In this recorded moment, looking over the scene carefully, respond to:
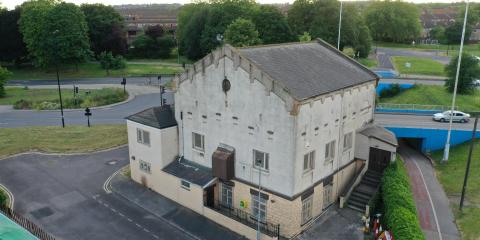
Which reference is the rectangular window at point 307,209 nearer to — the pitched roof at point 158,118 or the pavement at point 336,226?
the pavement at point 336,226

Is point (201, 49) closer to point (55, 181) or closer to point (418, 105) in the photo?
point (418, 105)

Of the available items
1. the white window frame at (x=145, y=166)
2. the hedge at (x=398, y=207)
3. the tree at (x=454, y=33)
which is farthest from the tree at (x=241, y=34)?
the tree at (x=454, y=33)

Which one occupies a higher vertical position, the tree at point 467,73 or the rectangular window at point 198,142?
the tree at point 467,73

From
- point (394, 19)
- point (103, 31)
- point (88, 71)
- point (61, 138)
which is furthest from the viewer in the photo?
point (394, 19)

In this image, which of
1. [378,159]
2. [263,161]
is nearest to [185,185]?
[263,161]

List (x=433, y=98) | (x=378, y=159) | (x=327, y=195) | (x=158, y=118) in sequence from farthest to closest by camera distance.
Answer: (x=433, y=98)
(x=378, y=159)
(x=158, y=118)
(x=327, y=195)

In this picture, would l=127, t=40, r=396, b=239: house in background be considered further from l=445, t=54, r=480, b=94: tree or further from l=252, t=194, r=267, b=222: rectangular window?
l=445, t=54, r=480, b=94: tree

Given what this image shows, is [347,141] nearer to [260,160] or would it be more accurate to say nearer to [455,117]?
[260,160]
